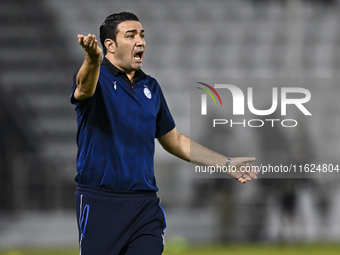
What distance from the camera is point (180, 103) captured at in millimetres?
10828

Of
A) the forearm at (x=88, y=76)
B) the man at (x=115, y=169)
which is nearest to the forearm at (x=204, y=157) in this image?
the man at (x=115, y=169)

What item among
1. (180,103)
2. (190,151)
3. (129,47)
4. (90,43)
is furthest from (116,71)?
(180,103)

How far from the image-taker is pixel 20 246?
7.74 meters

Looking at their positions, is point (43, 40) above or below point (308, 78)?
above

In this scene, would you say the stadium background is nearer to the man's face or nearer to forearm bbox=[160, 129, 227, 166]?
forearm bbox=[160, 129, 227, 166]

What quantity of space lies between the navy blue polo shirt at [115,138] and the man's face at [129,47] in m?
0.18

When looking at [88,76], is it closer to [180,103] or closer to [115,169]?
[115,169]

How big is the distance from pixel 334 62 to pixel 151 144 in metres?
9.09

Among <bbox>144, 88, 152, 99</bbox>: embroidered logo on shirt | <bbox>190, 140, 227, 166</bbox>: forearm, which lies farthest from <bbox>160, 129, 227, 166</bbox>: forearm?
<bbox>144, 88, 152, 99</bbox>: embroidered logo on shirt

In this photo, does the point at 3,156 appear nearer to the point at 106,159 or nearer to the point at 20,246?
the point at 20,246

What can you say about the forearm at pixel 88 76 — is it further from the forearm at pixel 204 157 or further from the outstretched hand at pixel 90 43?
the forearm at pixel 204 157

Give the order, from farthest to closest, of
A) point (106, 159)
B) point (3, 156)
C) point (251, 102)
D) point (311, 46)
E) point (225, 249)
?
point (311, 46) < point (251, 102) < point (3, 156) < point (225, 249) < point (106, 159)

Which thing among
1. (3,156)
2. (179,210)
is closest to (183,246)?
(179,210)

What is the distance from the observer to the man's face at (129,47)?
317cm
